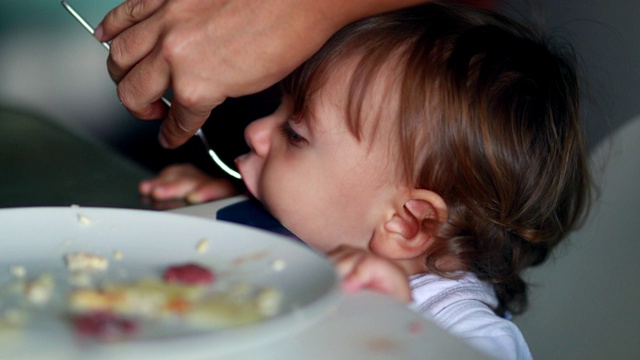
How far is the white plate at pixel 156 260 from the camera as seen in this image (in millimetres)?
458

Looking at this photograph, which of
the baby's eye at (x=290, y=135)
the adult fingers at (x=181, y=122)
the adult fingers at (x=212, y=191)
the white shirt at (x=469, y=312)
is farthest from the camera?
the adult fingers at (x=212, y=191)

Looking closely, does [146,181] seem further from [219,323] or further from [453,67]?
[219,323]

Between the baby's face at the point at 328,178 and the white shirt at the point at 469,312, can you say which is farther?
the baby's face at the point at 328,178

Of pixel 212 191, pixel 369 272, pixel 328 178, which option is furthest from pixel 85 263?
pixel 212 191

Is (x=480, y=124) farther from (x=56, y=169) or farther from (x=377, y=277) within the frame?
(x=56, y=169)

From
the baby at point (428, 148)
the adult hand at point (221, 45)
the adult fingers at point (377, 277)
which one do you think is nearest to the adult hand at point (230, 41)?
the adult hand at point (221, 45)

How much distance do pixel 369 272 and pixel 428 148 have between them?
39 cm

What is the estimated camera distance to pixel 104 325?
0.49m

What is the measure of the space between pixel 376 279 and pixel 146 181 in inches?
24.7

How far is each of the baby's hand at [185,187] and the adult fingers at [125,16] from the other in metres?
0.24

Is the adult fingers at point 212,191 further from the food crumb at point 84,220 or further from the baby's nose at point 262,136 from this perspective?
the food crumb at point 84,220

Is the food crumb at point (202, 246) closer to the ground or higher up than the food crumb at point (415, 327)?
higher up

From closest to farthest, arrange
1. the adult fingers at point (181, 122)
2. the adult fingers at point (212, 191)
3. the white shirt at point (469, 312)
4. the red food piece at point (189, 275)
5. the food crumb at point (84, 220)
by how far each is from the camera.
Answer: the red food piece at point (189, 275)
the food crumb at point (84, 220)
the white shirt at point (469, 312)
the adult fingers at point (181, 122)
the adult fingers at point (212, 191)

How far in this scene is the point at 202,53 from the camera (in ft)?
3.26
